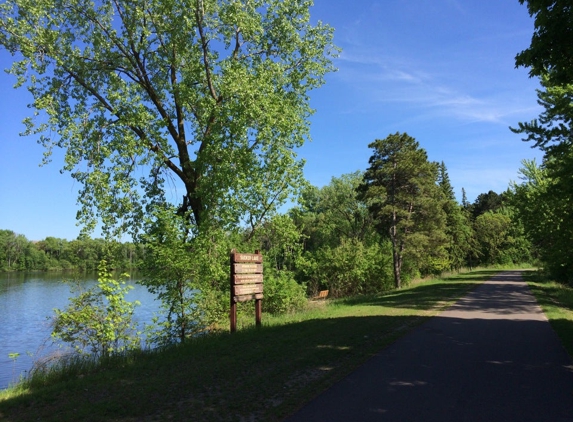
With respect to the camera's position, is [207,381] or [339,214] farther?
[339,214]

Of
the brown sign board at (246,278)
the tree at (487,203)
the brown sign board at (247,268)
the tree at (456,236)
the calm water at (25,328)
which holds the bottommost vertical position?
the calm water at (25,328)

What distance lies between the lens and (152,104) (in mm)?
17531

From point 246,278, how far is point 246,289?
31 cm

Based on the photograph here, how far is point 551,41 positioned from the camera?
22.8 feet

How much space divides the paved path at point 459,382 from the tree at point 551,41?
5.07 meters

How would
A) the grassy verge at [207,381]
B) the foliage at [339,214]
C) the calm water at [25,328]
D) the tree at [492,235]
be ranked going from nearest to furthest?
the grassy verge at [207,381], the calm water at [25,328], the foliage at [339,214], the tree at [492,235]

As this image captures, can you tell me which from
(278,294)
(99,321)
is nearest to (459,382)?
(99,321)

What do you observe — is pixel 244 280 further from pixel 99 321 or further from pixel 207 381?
pixel 207 381

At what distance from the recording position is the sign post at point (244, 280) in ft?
37.5

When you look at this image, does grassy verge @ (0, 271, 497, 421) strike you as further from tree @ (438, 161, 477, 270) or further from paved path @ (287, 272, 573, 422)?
tree @ (438, 161, 477, 270)

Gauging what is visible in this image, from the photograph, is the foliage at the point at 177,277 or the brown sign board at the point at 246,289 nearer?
the brown sign board at the point at 246,289

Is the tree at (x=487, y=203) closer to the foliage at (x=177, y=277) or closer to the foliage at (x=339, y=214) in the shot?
the foliage at (x=339, y=214)

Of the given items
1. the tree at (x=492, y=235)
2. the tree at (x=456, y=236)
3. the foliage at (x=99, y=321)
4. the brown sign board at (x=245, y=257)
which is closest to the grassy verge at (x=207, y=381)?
the foliage at (x=99, y=321)

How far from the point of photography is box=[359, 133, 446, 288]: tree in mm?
34750
